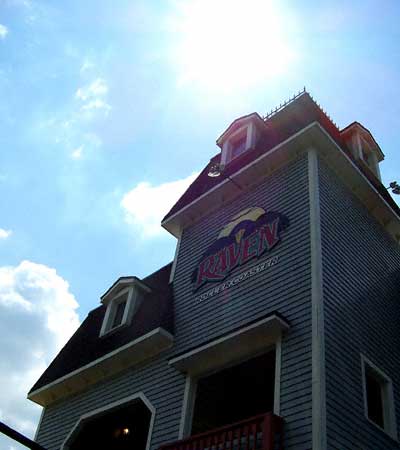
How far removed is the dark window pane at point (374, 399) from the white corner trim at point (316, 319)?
1953 millimetres

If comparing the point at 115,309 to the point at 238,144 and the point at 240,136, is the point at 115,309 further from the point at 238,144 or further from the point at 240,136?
the point at 240,136

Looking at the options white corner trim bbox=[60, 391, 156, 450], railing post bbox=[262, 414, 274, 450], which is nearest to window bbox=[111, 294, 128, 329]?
white corner trim bbox=[60, 391, 156, 450]

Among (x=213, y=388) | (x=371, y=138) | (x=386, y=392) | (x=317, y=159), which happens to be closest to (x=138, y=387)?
(x=213, y=388)

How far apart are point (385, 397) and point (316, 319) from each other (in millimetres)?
2509

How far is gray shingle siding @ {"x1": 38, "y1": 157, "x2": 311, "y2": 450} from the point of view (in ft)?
33.5

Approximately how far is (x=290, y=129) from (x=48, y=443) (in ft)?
36.5

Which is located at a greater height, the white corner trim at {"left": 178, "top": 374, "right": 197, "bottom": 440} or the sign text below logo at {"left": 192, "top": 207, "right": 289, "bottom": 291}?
the sign text below logo at {"left": 192, "top": 207, "right": 289, "bottom": 291}

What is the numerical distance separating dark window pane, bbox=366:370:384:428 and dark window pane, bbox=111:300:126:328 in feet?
26.4

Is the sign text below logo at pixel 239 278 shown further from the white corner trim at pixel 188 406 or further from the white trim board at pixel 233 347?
the white corner trim at pixel 188 406

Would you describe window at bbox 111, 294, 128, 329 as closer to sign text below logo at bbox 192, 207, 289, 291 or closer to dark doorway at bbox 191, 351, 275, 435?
sign text below logo at bbox 192, 207, 289, 291

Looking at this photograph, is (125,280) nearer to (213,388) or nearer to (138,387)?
(138,387)

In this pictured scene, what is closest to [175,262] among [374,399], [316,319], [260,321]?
[260,321]

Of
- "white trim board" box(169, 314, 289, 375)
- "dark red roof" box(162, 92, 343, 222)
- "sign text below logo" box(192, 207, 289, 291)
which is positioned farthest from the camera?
"dark red roof" box(162, 92, 343, 222)

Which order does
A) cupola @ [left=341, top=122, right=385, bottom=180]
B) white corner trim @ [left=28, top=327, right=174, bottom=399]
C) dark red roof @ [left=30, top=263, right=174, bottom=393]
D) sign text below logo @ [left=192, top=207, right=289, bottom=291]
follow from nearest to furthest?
sign text below logo @ [left=192, top=207, right=289, bottom=291] < white corner trim @ [left=28, top=327, right=174, bottom=399] < dark red roof @ [left=30, top=263, right=174, bottom=393] < cupola @ [left=341, top=122, right=385, bottom=180]
